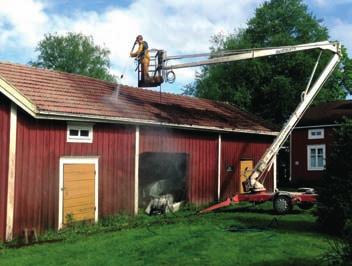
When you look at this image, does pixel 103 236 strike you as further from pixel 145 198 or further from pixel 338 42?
pixel 338 42

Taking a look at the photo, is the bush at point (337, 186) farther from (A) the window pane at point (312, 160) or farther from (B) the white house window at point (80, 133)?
(A) the window pane at point (312, 160)

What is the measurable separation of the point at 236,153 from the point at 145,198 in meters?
5.17

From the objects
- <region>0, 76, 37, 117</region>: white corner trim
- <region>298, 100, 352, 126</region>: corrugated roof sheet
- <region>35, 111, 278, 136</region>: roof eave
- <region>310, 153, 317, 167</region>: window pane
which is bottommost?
<region>310, 153, 317, 167</region>: window pane

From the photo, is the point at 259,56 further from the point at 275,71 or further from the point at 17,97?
the point at 275,71

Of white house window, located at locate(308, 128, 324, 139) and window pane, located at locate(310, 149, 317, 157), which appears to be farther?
window pane, located at locate(310, 149, 317, 157)

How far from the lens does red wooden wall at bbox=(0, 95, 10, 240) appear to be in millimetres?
13055

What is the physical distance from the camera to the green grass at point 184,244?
9.74 metres

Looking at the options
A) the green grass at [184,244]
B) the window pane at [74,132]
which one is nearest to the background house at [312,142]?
the green grass at [184,244]

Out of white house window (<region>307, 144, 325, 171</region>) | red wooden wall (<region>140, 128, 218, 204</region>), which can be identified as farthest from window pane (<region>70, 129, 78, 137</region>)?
white house window (<region>307, 144, 325, 171</region>)

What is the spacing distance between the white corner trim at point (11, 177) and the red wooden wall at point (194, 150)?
4.98m

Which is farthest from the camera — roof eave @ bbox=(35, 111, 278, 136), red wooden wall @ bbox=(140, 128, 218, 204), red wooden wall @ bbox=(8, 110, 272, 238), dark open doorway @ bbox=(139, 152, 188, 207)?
dark open doorway @ bbox=(139, 152, 188, 207)

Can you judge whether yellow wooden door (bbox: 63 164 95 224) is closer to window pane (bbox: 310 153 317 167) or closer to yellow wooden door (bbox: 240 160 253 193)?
yellow wooden door (bbox: 240 160 253 193)

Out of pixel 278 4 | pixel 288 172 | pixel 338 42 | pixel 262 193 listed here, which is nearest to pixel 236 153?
pixel 262 193

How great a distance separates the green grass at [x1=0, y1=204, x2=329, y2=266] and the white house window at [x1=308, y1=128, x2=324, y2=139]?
18.8m
